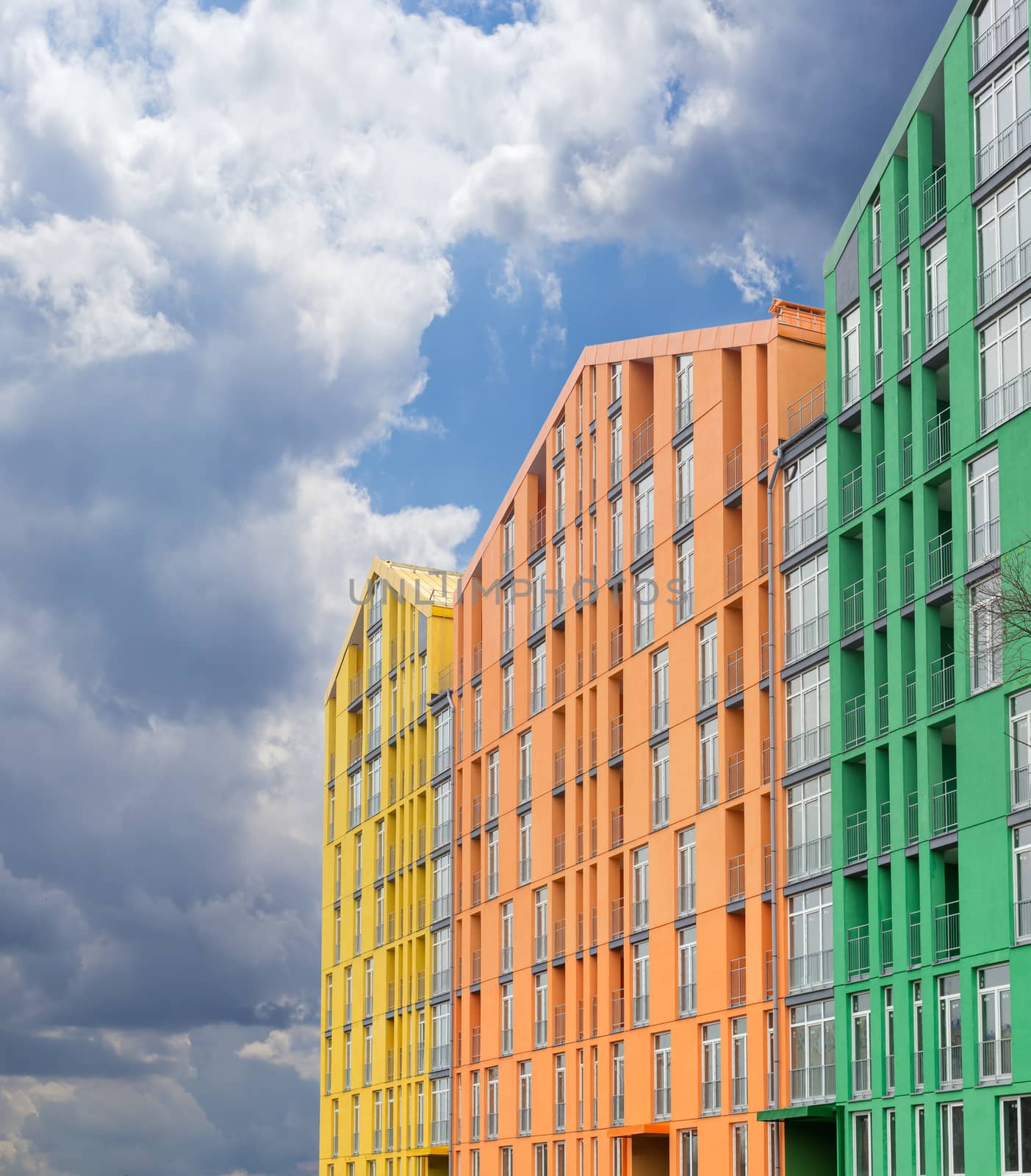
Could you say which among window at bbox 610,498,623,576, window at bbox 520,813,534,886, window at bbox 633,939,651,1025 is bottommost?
window at bbox 633,939,651,1025

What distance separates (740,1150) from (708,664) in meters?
15.8

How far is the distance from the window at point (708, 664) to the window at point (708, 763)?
2.60 ft

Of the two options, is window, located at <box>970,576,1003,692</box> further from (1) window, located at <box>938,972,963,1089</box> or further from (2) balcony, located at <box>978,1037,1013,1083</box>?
(2) balcony, located at <box>978,1037,1013,1083</box>

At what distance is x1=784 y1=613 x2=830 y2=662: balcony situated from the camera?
2170 inches

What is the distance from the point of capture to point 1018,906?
146 feet

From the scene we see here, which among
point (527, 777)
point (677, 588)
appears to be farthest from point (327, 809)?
point (677, 588)

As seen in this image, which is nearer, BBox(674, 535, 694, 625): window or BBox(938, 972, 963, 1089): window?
BBox(938, 972, 963, 1089): window

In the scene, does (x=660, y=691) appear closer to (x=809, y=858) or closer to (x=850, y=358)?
(x=809, y=858)

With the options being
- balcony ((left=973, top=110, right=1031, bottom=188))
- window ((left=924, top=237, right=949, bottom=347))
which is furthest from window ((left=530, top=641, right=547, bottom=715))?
balcony ((left=973, top=110, right=1031, bottom=188))

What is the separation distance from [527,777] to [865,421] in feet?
85.7

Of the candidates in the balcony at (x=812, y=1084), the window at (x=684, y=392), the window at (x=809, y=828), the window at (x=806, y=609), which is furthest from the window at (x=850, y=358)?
the balcony at (x=812, y=1084)

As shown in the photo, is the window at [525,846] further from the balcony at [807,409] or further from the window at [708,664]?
the balcony at [807,409]

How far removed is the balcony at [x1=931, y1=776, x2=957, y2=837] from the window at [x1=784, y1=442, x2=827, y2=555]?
10.1 meters

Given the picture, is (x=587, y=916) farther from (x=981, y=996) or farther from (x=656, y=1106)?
(x=981, y=996)
